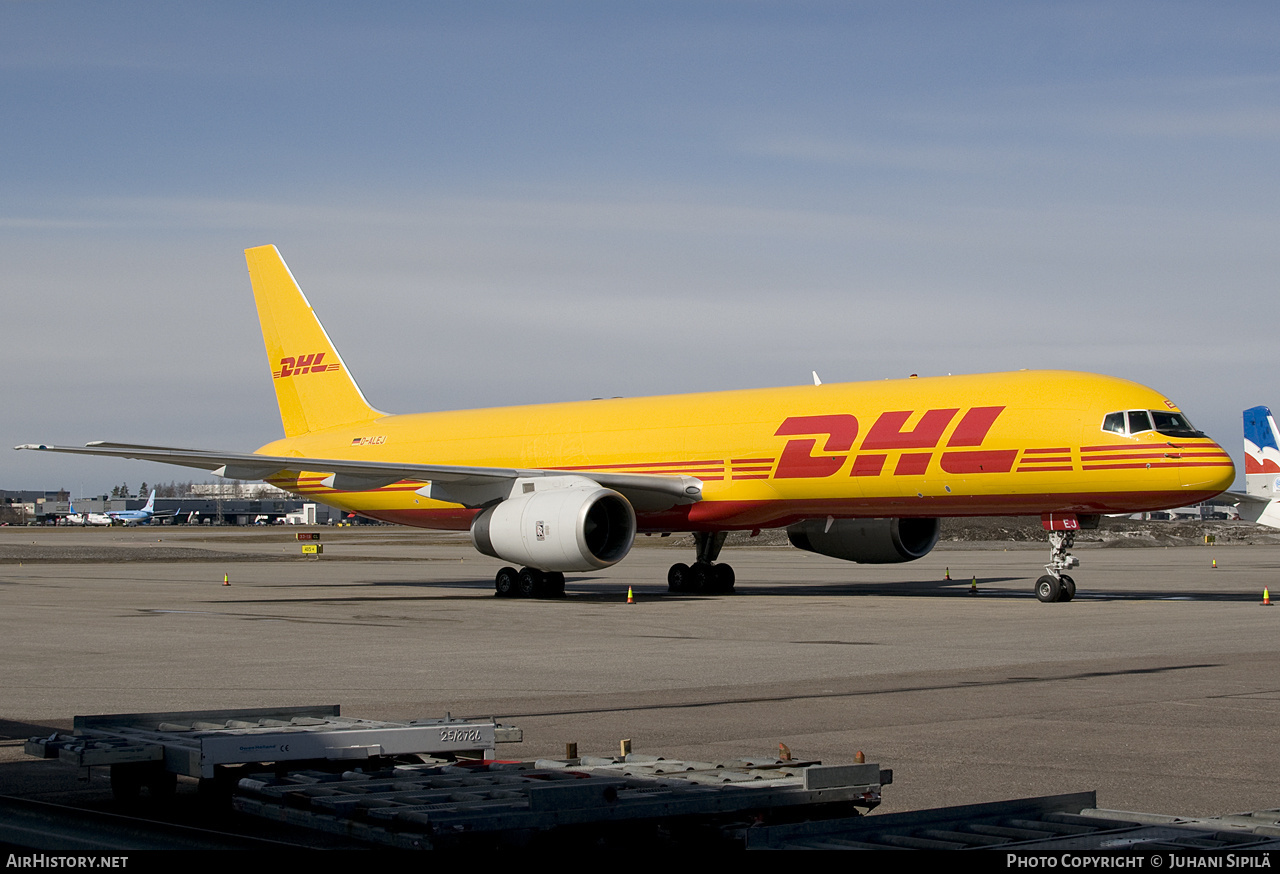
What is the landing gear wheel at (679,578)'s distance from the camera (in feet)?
96.2

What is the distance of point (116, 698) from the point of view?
1166 cm

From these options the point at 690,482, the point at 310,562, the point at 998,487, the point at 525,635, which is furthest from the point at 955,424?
the point at 310,562

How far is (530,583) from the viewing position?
89.9 ft

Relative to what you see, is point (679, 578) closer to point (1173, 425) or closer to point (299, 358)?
point (1173, 425)

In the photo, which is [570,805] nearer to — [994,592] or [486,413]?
[994,592]

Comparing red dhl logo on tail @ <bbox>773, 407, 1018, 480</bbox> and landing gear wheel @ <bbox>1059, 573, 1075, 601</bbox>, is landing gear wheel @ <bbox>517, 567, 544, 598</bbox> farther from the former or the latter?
landing gear wheel @ <bbox>1059, 573, 1075, 601</bbox>

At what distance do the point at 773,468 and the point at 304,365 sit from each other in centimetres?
1488

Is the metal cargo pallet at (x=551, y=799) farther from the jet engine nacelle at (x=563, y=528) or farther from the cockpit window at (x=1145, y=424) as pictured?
the jet engine nacelle at (x=563, y=528)

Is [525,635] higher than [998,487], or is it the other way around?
[998,487]

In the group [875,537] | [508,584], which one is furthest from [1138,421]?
[508,584]

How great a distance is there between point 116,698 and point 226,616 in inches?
394

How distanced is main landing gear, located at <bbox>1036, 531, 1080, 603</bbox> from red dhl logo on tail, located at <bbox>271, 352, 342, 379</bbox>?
748 inches

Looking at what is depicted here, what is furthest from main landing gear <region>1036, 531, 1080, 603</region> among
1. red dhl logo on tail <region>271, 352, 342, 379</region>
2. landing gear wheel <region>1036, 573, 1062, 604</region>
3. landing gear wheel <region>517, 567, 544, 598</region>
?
red dhl logo on tail <region>271, 352, 342, 379</region>

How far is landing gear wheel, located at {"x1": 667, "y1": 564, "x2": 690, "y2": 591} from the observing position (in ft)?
96.2
